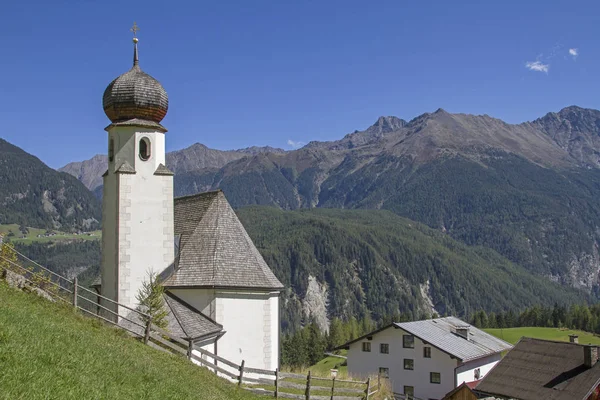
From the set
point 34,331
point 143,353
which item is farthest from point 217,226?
point 34,331

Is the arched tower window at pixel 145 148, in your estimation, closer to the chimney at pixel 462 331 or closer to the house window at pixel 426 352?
the house window at pixel 426 352

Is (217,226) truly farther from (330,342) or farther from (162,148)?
(330,342)

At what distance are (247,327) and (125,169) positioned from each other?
9.71 m

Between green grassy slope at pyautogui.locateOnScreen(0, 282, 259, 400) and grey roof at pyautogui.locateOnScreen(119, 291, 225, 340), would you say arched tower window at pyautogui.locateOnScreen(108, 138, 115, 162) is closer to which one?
grey roof at pyautogui.locateOnScreen(119, 291, 225, 340)

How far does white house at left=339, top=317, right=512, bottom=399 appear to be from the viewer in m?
53.7

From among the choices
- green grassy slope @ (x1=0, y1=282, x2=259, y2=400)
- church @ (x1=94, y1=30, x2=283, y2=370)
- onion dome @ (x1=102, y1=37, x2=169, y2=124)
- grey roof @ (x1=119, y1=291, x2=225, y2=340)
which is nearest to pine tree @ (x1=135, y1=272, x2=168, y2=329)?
grey roof @ (x1=119, y1=291, x2=225, y2=340)

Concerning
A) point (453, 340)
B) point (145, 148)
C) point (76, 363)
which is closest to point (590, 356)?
point (453, 340)

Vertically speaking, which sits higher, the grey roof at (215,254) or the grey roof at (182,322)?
the grey roof at (215,254)

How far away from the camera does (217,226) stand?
97.2ft

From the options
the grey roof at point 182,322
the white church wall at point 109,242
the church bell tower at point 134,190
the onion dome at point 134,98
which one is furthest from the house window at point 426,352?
the onion dome at point 134,98

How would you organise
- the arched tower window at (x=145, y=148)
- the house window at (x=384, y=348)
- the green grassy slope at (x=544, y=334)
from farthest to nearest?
1. the green grassy slope at (x=544, y=334)
2. the house window at (x=384, y=348)
3. the arched tower window at (x=145, y=148)

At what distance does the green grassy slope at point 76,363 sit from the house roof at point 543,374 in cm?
2740

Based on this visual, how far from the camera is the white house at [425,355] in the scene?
176ft

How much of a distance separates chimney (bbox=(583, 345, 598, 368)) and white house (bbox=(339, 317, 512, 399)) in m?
13.7
